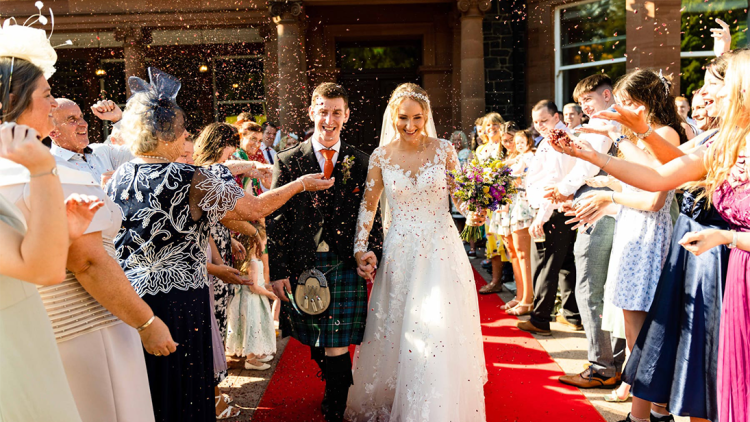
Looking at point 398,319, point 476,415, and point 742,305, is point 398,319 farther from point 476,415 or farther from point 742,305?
point 742,305

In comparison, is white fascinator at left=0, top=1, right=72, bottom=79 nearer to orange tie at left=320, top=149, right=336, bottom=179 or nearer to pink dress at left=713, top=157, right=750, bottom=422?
orange tie at left=320, top=149, right=336, bottom=179

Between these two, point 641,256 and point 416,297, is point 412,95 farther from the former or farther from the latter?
point 641,256

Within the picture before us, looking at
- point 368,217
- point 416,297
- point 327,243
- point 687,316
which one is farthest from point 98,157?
point 687,316

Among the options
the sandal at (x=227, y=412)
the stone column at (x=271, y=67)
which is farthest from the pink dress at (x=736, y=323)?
the stone column at (x=271, y=67)

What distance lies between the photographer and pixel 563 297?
6.02 metres

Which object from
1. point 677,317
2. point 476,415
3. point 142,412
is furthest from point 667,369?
point 142,412

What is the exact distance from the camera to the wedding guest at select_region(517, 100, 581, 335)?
18.2ft

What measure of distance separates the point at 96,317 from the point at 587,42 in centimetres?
1298

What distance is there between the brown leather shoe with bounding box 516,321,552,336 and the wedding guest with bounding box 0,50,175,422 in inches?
174

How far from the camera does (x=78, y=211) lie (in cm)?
181

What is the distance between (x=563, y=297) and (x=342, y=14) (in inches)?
386

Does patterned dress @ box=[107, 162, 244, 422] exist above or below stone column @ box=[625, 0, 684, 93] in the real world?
below

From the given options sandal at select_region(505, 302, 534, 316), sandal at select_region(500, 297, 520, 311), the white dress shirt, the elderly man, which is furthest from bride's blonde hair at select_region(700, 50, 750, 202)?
sandal at select_region(500, 297, 520, 311)

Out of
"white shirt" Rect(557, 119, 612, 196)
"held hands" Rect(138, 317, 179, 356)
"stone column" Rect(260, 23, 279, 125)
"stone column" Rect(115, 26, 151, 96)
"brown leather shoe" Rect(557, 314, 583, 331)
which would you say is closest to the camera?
"held hands" Rect(138, 317, 179, 356)
